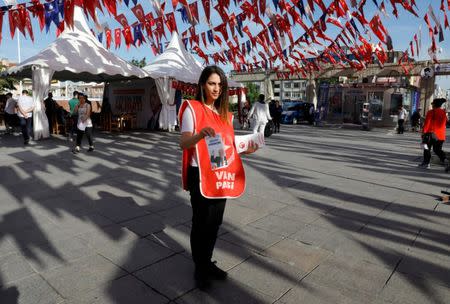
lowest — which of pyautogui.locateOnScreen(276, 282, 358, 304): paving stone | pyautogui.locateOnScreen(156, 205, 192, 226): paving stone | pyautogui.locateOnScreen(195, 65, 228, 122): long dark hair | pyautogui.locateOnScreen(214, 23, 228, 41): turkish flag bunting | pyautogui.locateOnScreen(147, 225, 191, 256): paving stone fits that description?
pyautogui.locateOnScreen(276, 282, 358, 304): paving stone

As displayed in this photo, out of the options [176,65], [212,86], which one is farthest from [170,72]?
[212,86]

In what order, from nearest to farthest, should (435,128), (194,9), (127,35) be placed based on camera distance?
(435,128), (194,9), (127,35)

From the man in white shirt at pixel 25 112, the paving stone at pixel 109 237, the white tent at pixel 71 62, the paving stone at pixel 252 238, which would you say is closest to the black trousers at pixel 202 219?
the paving stone at pixel 252 238

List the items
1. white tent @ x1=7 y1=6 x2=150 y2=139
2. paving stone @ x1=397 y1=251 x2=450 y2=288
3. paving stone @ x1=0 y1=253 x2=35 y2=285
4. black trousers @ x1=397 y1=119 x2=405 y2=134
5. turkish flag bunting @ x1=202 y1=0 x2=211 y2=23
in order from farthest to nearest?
black trousers @ x1=397 y1=119 x2=405 y2=134, white tent @ x1=7 y1=6 x2=150 y2=139, turkish flag bunting @ x1=202 y1=0 x2=211 y2=23, paving stone @ x1=397 y1=251 x2=450 y2=288, paving stone @ x1=0 y1=253 x2=35 y2=285

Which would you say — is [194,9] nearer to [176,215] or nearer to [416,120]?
[176,215]

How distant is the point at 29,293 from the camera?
2393 mm

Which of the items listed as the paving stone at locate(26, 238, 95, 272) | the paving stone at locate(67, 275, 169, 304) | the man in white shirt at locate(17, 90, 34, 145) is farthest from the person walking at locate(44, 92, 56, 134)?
the paving stone at locate(67, 275, 169, 304)

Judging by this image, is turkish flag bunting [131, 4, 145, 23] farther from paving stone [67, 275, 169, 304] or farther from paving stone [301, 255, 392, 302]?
paving stone [301, 255, 392, 302]

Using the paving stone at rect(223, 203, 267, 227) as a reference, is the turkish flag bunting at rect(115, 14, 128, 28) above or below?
above

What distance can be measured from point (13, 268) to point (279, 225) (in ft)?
8.72

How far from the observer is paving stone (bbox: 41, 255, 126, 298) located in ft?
8.11

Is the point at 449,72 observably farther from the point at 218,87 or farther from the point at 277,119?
the point at 218,87

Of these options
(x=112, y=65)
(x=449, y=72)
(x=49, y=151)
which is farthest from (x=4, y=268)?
(x=449, y=72)

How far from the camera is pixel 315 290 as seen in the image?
2.51m
